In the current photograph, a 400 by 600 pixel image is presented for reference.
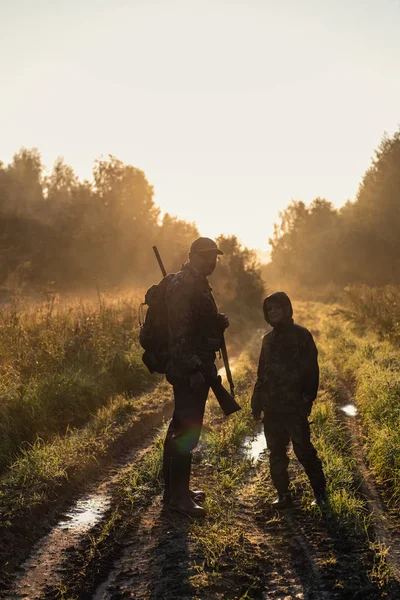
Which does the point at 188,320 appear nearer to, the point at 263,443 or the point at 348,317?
the point at 263,443

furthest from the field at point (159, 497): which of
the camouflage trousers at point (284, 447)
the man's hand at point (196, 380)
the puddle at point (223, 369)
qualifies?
the puddle at point (223, 369)

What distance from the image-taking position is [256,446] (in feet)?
20.5

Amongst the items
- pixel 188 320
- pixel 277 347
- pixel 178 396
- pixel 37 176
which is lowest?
pixel 178 396

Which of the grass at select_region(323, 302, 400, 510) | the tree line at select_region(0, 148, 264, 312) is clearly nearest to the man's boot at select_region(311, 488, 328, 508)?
the grass at select_region(323, 302, 400, 510)

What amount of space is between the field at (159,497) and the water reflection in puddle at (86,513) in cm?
2

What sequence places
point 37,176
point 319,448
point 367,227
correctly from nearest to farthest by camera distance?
1. point 319,448
2. point 367,227
3. point 37,176

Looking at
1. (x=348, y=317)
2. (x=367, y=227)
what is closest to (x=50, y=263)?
(x=348, y=317)

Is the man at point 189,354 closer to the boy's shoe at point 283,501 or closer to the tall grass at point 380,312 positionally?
the boy's shoe at point 283,501

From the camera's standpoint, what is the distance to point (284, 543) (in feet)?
12.1

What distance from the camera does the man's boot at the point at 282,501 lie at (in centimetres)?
431

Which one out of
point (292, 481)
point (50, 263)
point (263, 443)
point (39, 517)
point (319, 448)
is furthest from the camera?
point (50, 263)

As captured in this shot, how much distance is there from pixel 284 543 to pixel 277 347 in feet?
5.41

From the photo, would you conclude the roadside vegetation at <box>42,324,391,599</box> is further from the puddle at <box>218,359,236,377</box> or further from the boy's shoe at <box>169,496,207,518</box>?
the puddle at <box>218,359,236,377</box>

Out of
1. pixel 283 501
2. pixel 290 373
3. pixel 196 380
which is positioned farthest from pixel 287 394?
pixel 283 501
